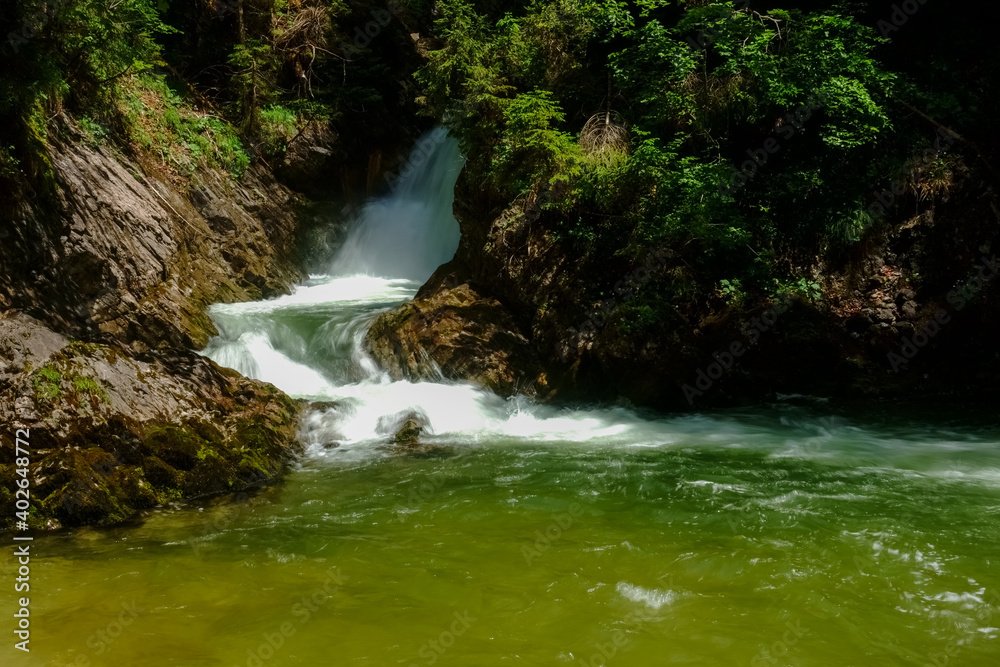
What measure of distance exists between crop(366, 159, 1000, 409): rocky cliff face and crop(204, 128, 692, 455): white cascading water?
1.84 ft

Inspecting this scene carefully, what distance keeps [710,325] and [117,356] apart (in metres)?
7.49

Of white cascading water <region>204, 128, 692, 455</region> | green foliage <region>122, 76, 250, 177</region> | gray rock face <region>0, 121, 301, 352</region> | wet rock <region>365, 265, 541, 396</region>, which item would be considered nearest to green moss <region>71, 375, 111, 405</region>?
gray rock face <region>0, 121, 301, 352</region>

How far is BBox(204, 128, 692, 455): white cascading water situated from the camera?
890cm

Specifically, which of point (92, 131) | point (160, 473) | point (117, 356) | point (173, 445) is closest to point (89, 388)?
point (117, 356)

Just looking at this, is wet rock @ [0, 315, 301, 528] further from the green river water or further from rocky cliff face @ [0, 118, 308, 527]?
the green river water

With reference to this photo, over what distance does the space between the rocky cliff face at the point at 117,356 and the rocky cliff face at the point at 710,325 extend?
3.24 meters

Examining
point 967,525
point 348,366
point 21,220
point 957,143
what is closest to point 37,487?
point 21,220

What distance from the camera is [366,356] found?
11070 millimetres

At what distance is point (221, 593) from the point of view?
14.5 feet

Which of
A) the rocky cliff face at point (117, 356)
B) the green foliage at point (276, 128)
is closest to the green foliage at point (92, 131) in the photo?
the rocky cliff face at point (117, 356)

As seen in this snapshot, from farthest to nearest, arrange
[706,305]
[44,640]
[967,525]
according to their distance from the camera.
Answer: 1. [706,305]
2. [967,525]
3. [44,640]

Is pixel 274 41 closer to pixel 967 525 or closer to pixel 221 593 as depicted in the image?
pixel 221 593

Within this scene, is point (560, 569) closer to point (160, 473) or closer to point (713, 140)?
point (160, 473)

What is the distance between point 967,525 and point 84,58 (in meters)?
11.3
